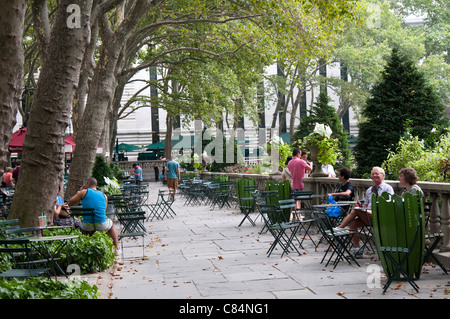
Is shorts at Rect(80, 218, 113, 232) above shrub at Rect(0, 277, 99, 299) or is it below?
below

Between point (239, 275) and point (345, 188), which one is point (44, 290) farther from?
point (345, 188)

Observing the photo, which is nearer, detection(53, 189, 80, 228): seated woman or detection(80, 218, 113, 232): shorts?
detection(80, 218, 113, 232): shorts

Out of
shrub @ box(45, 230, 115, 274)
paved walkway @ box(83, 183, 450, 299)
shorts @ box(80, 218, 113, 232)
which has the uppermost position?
shorts @ box(80, 218, 113, 232)

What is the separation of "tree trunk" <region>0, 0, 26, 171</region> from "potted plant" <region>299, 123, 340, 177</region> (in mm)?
9031

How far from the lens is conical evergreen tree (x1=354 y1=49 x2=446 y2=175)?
1892 centimetres

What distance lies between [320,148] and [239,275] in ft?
24.0

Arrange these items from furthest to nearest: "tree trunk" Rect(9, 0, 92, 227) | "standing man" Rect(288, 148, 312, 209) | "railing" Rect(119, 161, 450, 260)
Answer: "standing man" Rect(288, 148, 312, 209) → "tree trunk" Rect(9, 0, 92, 227) → "railing" Rect(119, 161, 450, 260)

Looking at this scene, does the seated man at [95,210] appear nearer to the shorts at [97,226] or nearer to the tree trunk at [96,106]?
the shorts at [97,226]

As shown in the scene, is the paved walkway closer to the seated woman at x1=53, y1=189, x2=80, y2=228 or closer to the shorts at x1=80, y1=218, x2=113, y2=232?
the shorts at x1=80, y1=218, x2=113, y2=232

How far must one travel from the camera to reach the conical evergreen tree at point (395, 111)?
18922 millimetres

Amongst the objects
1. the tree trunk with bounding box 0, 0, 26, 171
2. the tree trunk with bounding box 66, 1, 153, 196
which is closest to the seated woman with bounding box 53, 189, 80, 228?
the tree trunk with bounding box 0, 0, 26, 171

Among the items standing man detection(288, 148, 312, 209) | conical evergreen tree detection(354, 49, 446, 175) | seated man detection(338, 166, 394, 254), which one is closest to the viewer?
seated man detection(338, 166, 394, 254)

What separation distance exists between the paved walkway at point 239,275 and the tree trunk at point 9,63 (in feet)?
7.66

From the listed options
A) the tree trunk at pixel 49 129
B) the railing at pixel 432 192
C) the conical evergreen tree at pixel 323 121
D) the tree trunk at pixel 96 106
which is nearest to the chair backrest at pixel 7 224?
the tree trunk at pixel 49 129
